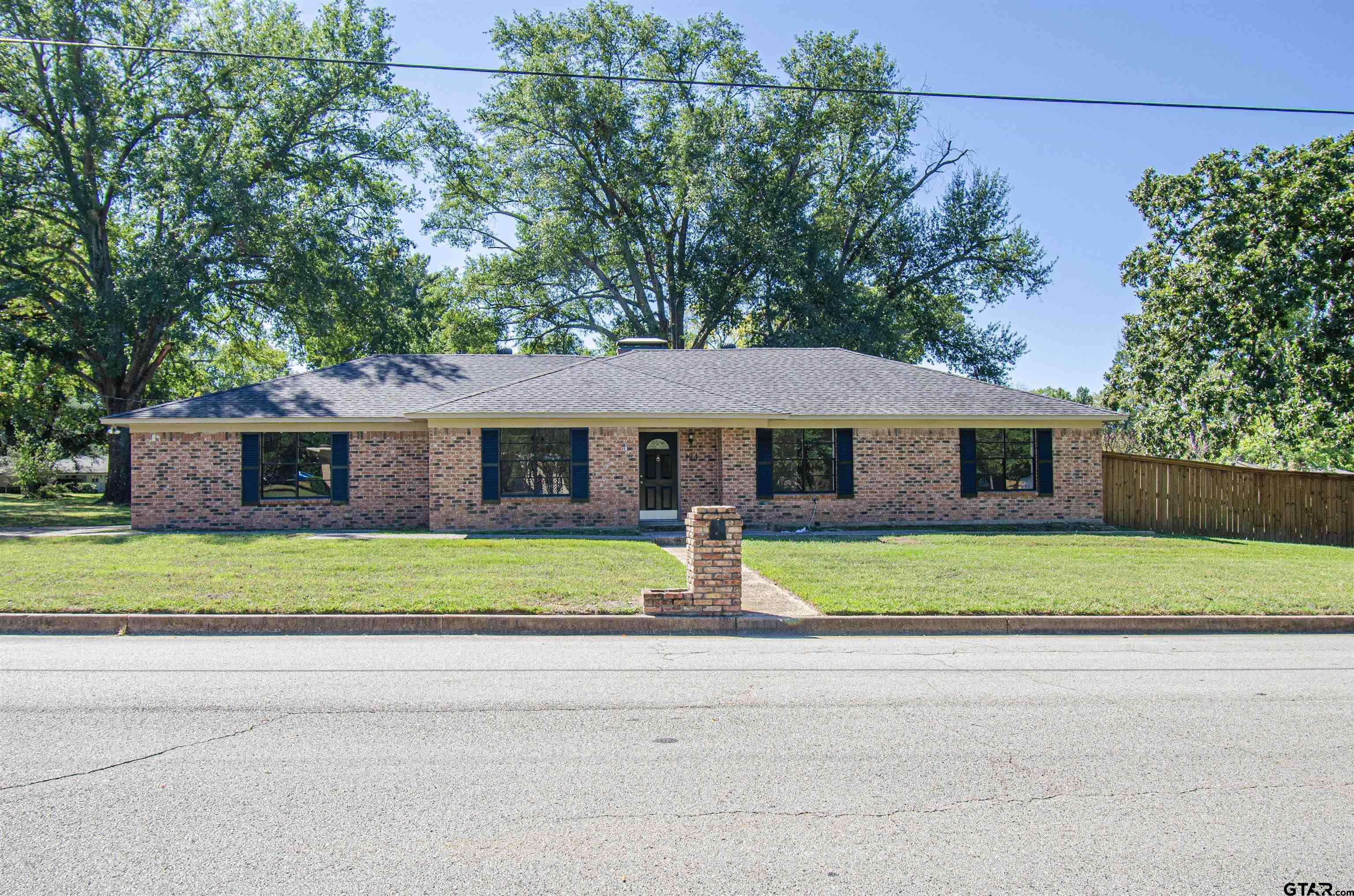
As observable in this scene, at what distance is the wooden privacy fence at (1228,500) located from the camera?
1952 centimetres

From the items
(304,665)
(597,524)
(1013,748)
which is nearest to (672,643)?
(304,665)

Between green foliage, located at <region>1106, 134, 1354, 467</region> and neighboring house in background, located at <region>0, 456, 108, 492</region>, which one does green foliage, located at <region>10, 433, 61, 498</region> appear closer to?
neighboring house in background, located at <region>0, 456, 108, 492</region>

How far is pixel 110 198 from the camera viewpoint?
→ 29.7 m

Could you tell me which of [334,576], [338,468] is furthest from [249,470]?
[334,576]

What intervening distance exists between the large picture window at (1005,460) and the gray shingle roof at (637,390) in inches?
25.1

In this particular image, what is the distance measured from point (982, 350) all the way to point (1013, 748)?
119ft

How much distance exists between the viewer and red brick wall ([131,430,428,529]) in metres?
19.8

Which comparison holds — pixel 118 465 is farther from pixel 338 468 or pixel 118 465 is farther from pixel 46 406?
pixel 46 406

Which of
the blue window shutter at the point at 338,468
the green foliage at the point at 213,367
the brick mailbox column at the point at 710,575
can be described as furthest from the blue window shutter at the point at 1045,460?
the green foliage at the point at 213,367

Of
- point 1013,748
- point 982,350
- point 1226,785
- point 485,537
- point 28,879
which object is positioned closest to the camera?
point 28,879

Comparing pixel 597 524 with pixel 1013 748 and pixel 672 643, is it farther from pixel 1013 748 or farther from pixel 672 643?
pixel 1013 748

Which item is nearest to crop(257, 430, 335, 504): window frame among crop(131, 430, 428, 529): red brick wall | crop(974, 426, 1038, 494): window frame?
crop(131, 430, 428, 529): red brick wall

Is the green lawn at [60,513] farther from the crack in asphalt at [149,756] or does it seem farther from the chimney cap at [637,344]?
the crack in asphalt at [149,756]

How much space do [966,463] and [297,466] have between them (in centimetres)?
1477
